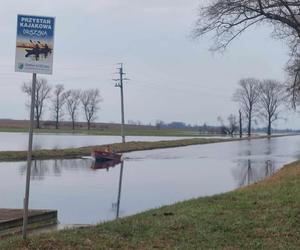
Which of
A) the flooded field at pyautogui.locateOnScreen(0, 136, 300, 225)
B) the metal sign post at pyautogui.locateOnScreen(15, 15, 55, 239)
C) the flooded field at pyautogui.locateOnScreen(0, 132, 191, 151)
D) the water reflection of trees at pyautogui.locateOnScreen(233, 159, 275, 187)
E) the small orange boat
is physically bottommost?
the flooded field at pyautogui.locateOnScreen(0, 136, 300, 225)

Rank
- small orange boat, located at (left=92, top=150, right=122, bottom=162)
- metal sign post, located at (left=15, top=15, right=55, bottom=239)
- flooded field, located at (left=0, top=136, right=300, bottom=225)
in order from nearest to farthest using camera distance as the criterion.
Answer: metal sign post, located at (left=15, top=15, right=55, bottom=239)
flooded field, located at (left=0, top=136, right=300, bottom=225)
small orange boat, located at (left=92, top=150, right=122, bottom=162)

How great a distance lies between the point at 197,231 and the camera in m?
9.57

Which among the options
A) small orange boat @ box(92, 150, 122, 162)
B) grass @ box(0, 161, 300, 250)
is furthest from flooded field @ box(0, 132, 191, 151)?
grass @ box(0, 161, 300, 250)

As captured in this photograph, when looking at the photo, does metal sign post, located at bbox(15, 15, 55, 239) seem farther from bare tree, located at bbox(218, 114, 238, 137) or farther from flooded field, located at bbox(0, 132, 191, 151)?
bare tree, located at bbox(218, 114, 238, 137)

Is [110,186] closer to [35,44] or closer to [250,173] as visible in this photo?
[250,173]

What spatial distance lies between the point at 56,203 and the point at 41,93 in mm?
126800

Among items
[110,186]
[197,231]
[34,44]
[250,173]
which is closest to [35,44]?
[34,44]

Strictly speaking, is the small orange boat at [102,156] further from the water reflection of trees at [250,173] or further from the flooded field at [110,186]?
the water reflection of trees at [250,173]

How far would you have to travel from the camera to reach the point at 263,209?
12.0 m

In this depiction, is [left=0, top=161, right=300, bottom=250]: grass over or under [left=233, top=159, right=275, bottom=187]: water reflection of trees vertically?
over

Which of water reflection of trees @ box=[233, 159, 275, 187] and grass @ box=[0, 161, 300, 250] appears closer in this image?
grass @ box=[0, 161, 300, 250]

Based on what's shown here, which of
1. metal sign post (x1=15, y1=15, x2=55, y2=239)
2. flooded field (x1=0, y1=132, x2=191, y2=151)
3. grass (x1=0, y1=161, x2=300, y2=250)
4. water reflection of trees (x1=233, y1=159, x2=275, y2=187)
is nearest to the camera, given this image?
metal sign post (x1=15, y1=15, x2=55, y2=239)

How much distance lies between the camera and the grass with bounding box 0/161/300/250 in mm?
8422

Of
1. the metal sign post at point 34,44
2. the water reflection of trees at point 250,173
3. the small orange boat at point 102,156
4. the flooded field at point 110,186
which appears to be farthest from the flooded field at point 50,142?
the metal sign post at point 34,44
